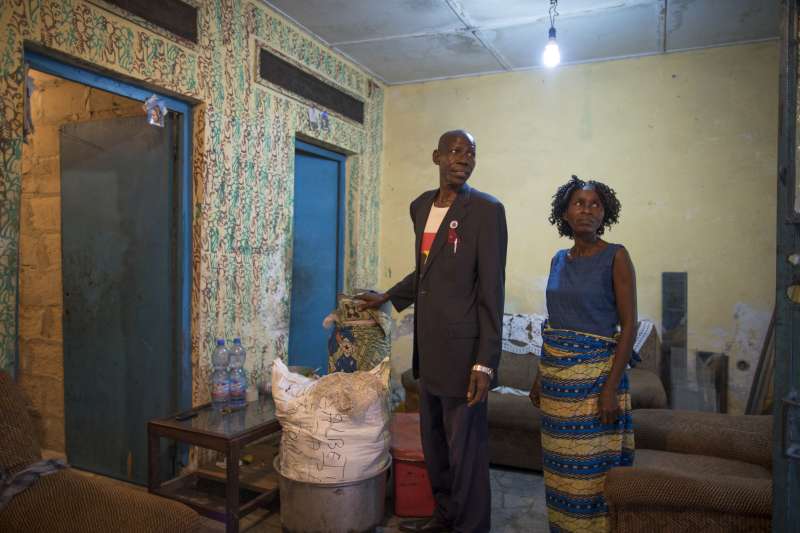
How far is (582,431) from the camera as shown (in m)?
2.11

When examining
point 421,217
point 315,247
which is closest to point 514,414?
point 421,217

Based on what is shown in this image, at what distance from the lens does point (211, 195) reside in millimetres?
3107

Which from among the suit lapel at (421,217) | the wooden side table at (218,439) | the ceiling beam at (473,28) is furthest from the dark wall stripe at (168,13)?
the wooden side table at (218,439)

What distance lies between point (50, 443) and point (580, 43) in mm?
4401

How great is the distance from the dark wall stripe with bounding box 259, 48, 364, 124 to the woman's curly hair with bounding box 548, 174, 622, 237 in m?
2.07

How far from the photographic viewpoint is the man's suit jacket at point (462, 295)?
85.5 inches

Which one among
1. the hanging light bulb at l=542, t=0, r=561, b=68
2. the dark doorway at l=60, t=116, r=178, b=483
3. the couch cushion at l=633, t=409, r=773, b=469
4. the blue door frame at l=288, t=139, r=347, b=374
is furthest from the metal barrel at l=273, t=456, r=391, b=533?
the hanging light bulb at l=542, t=0, r=561, b=68

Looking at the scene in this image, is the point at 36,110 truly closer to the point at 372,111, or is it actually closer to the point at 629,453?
the point at 372,111

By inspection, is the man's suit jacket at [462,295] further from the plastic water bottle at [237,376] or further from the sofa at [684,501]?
the plastic water bottle at [237,376]

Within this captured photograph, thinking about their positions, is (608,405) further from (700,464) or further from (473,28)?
(473,28)

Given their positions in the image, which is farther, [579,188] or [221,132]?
[221,132]

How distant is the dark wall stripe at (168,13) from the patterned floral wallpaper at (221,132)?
4 cm

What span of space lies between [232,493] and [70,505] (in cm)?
83

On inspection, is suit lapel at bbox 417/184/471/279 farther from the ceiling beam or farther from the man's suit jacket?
the ceiling beam
